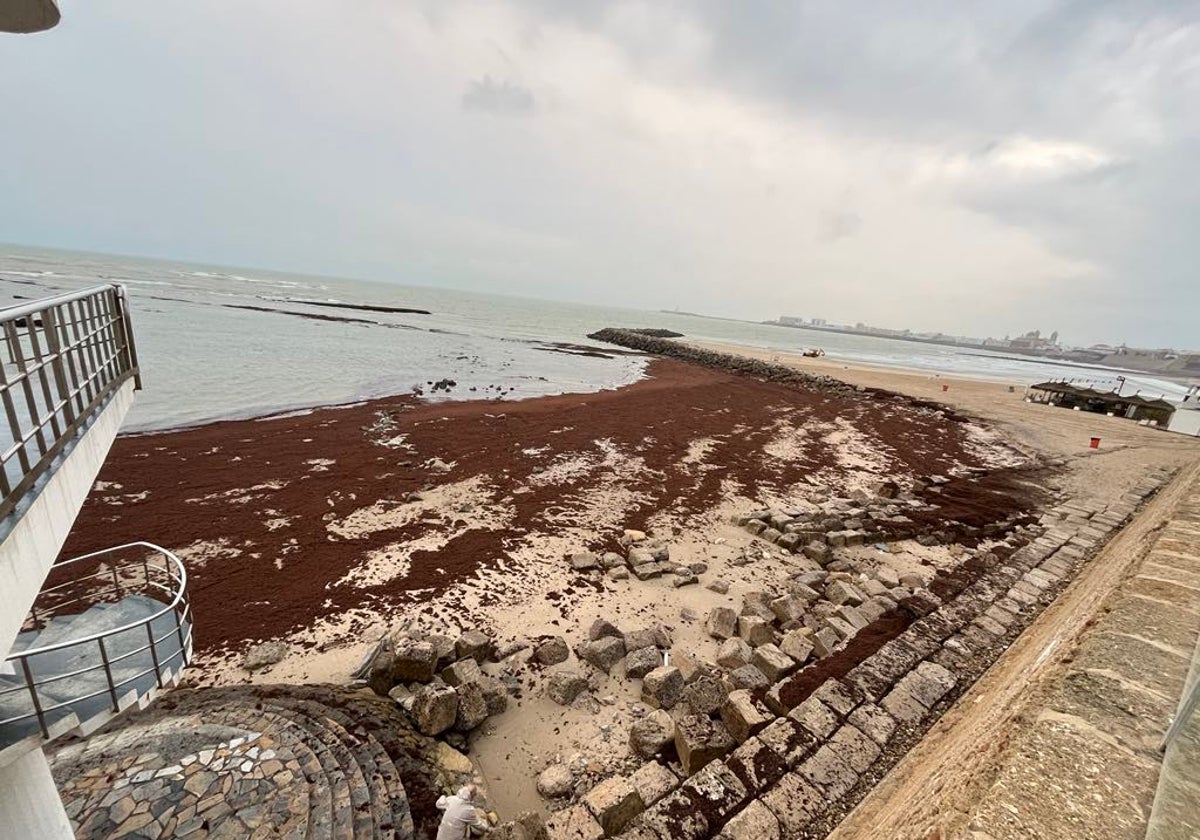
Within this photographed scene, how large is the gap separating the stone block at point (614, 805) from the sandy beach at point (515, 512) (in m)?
0.77

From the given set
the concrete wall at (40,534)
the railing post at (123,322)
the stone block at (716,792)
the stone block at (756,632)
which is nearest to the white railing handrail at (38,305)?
the railing post at (123,322)

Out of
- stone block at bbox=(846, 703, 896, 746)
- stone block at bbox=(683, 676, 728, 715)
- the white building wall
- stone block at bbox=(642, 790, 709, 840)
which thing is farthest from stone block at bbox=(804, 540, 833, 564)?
the white building wall

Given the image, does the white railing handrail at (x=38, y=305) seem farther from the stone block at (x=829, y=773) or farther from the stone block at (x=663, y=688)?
the stone block at (x=829, y=773)

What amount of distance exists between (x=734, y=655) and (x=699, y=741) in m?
1.91

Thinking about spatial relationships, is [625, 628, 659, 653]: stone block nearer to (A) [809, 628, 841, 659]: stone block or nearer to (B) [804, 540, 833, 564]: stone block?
(A) [809, 628, 841, 659]: stone block

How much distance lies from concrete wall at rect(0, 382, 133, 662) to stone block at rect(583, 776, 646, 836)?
4200mm

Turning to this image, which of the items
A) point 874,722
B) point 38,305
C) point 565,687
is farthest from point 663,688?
point 38,305

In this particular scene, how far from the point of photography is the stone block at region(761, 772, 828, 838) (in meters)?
3.95

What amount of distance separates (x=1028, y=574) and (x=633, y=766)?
768cm

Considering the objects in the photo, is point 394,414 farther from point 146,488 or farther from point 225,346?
point 225,346

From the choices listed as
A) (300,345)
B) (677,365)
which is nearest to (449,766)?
(300,345)

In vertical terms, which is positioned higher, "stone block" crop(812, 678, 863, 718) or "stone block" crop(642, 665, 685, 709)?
"stone block" crop(812, 678, 863, 718)

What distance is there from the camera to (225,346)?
107ft

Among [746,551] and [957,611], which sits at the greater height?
[957,611]
